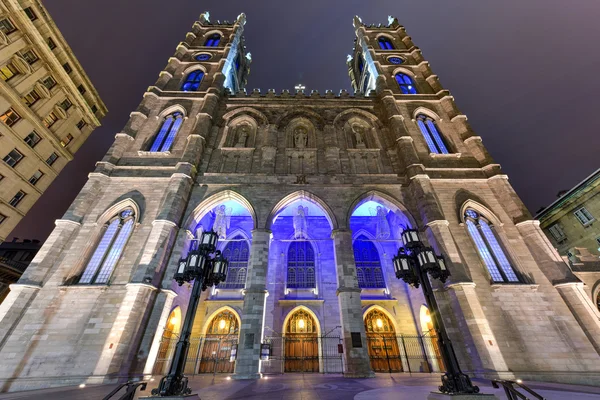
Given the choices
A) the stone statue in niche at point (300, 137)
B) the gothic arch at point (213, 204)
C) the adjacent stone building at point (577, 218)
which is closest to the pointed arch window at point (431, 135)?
the stone statue in niche at point (300, 137)

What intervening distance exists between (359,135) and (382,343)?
46.3ft

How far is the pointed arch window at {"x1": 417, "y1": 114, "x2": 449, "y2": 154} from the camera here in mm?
17756

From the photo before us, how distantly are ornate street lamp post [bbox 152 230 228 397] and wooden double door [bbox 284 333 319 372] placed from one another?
8.68 m

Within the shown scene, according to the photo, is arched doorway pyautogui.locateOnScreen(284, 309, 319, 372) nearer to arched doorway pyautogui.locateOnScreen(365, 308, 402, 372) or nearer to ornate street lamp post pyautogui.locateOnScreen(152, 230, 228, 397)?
arched doorway pyautogui.locateOnScreen(365, 308, 402, 372)

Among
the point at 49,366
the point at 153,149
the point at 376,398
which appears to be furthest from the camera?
the point at 153,149

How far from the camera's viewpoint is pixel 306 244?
18297mm

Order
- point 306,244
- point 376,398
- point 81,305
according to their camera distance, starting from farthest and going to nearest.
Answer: point 306,244
point 81,305
point 376,398

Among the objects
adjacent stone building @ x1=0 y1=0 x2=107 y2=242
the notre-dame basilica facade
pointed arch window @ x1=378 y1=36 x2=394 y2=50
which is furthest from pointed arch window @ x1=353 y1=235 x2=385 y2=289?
adjacent stone building @ x1=0 y1=0 x2=107 y2=242

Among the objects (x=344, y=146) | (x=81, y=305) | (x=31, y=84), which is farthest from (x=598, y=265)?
(x=31, y=84)

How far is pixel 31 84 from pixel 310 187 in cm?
2298

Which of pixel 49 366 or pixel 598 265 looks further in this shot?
pixel 598 265

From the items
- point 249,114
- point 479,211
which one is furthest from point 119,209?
point 479,211

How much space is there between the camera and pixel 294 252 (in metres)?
18.0

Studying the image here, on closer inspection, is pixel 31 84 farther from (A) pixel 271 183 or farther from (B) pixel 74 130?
(A) pixel 271 183
